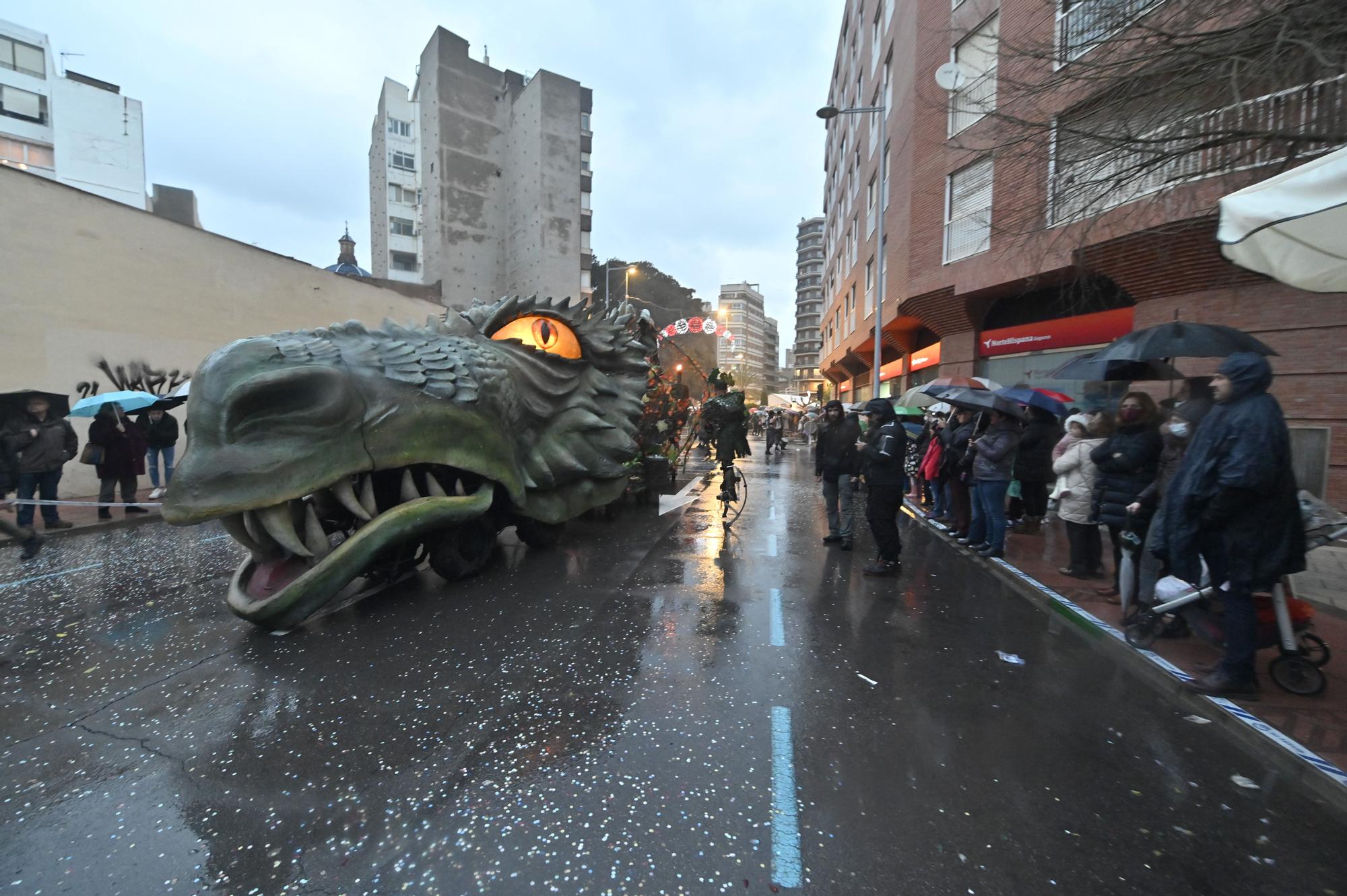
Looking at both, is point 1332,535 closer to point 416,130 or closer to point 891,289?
point 891,289

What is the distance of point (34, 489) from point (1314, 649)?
1242 centimetres

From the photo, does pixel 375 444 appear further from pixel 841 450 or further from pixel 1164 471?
pixel 1164 471

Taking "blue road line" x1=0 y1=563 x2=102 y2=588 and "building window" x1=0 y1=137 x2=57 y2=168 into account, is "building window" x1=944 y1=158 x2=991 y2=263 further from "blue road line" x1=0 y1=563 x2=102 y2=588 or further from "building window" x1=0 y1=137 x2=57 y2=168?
"building window" x1=0 y1=137 x2=57 y2=168

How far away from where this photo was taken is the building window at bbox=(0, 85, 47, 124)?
34.1 m

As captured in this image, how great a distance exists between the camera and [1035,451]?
687cm

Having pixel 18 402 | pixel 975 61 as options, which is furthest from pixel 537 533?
pixel 975 61

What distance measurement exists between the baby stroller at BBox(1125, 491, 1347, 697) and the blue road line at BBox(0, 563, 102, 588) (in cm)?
888

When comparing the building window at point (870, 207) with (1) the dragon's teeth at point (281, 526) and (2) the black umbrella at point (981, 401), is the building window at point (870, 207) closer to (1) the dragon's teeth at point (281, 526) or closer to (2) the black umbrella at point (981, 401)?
(2) the black umbrella at point (981, 401)

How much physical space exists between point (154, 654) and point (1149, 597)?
6.61 m

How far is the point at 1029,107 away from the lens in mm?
6035

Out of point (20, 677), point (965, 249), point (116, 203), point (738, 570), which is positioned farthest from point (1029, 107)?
point (116, 203)

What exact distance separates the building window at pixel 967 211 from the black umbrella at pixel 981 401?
5.76 meters

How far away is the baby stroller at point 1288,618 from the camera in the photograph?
323cm

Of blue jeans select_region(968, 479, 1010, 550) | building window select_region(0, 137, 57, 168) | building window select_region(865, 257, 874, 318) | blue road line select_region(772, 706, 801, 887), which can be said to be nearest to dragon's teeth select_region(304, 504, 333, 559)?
blue road line select_region(772, 706, 801, 887)
